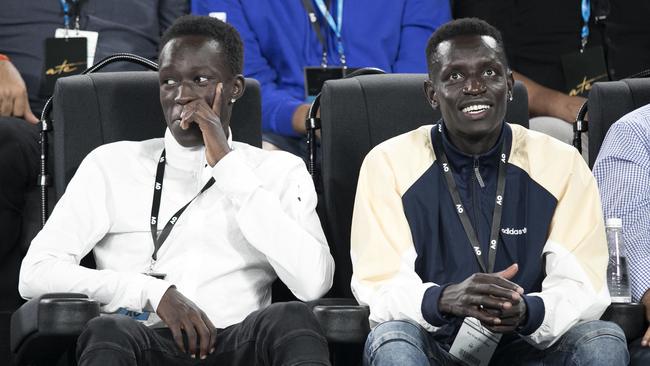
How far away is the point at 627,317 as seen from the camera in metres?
3.14

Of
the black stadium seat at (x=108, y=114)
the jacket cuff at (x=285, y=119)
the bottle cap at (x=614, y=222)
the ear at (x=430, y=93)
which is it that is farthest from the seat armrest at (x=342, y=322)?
the jacket cuff at (x=285, y=119)

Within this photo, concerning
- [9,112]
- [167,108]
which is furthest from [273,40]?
[167,108]

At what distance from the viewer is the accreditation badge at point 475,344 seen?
307cm

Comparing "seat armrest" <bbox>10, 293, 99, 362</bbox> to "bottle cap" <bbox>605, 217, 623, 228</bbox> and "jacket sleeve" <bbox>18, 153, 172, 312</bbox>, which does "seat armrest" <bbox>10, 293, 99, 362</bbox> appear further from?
"bottle cap" <bbox>605, 217, 623, 228</bbox>

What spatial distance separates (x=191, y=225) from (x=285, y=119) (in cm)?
124

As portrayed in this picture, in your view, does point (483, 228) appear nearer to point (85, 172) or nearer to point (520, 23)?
point (85, 172)

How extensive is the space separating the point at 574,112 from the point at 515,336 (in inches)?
72.4

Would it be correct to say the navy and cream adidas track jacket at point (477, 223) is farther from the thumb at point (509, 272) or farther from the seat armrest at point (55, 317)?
the seat armrest at point (55, 317)

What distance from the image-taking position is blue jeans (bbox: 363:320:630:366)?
2.88 m

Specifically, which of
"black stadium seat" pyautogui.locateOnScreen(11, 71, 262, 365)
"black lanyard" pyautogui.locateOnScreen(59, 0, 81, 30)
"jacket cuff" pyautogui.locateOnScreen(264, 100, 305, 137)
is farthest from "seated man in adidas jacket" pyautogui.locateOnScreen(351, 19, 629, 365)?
"black lanyard" pyautogui.locateOnScreen(59, 0, 81, 30)

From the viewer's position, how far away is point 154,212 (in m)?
3.43

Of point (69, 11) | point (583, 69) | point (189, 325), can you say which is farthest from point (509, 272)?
point (69, 11)

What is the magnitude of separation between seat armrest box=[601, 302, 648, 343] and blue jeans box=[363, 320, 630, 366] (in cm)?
13

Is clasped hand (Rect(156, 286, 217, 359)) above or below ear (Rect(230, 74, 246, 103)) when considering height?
below
